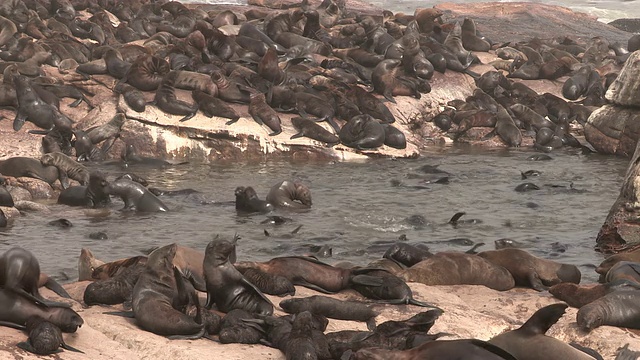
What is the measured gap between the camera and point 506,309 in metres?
8.31

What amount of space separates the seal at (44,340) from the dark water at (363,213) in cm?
347

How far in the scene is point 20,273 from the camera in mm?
7051

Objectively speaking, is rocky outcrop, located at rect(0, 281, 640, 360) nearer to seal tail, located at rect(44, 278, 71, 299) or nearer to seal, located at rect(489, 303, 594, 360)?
seal tail, located at rect(44, 278, 71, 299)

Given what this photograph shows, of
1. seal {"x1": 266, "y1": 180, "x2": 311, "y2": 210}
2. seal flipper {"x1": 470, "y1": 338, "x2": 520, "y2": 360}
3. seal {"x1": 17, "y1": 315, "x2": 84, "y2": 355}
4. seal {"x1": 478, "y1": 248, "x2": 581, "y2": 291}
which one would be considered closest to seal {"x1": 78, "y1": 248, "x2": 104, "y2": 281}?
seal {"x1": 17, "y1": 315, "x2": 84, "y2": 355}

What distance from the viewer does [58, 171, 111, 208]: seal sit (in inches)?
543

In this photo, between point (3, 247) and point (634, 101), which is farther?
point (634, 101)

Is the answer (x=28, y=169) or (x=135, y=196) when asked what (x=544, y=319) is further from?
(x=28, y=169)

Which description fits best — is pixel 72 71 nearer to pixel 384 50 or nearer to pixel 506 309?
pixel 384 50

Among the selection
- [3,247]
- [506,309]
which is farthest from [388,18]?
[506,309]

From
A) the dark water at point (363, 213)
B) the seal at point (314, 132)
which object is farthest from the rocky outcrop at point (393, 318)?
the seal at point (314, 132)

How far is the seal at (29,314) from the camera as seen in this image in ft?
21.7

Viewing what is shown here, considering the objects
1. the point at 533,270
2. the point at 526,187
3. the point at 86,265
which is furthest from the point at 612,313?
the point at 526,187

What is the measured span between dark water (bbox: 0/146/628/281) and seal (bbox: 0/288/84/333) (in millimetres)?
3104

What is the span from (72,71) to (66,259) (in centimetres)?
946
